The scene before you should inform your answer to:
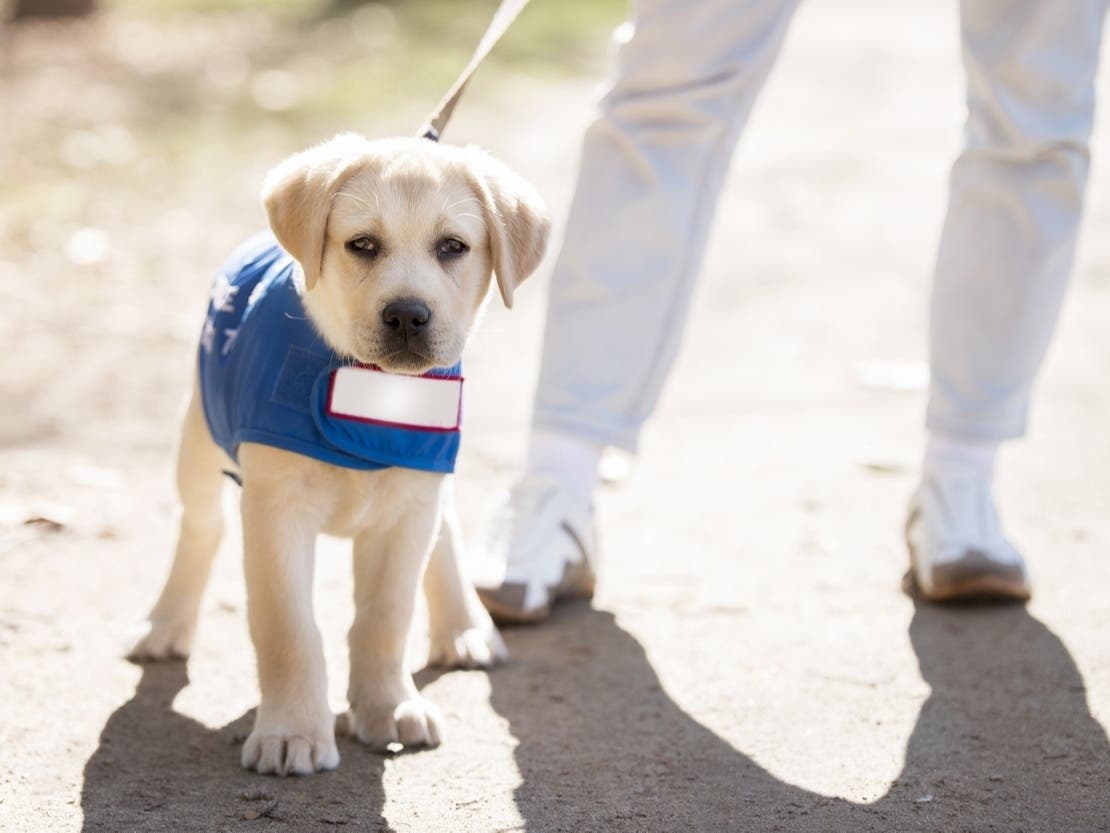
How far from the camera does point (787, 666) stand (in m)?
Result: 3.30

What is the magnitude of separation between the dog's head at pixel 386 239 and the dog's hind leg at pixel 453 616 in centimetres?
57

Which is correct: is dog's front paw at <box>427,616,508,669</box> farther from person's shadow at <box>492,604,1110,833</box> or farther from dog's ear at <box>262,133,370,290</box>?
dog's ear at <box>262,133,370,290</box>

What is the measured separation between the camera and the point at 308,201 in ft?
9.29

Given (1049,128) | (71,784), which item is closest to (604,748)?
(71,784)

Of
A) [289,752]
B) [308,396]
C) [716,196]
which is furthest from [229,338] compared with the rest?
[716,196]

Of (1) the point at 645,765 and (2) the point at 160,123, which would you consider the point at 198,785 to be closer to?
(1) the point at 645,765

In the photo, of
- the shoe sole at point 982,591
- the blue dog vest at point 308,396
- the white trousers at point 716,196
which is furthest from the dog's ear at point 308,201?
the shoe sole at point 982,591

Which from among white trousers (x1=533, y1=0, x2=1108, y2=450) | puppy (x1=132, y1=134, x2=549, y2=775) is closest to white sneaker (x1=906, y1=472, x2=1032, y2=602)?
white trousers (x1=533, y1=0, x2=1108, y2=450)

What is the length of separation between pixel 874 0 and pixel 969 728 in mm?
11817

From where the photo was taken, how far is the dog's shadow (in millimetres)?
2514

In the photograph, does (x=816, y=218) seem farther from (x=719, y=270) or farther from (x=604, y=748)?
(x=604, y=748)

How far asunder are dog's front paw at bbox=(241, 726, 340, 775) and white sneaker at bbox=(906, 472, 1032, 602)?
1583mm

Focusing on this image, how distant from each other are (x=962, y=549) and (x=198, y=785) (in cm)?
188

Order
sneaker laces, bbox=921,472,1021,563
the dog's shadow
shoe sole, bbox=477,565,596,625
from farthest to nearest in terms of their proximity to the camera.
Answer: sneaker laces, bbox=921,472,1021,563, shoe sole, bbox=477,565,596,625, the dog's shadow
